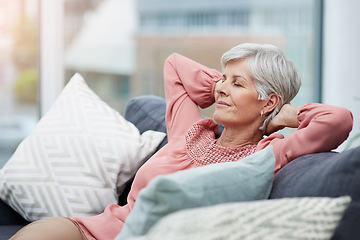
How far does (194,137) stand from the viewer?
5.39 feet

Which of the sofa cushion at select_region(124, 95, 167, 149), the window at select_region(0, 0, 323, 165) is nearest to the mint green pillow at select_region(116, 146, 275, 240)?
the sofa cushion at select_region(124, 95, 167, 149)

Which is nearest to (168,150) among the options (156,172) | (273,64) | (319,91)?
(156,172)

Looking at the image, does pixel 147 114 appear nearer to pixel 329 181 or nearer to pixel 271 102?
pixel 271 102

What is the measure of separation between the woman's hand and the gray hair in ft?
0.09

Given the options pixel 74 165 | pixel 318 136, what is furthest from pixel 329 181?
pixel 74 165

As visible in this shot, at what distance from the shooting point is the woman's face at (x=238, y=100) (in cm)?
157

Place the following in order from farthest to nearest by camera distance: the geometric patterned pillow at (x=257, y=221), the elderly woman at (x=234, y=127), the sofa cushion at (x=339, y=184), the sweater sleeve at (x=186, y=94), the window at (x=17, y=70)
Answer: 1. the window at (x=17, y=70)
2. the sweater sleeve at (x=186, y=94)
3. the elderly woman at (x=234, y=127)
4. the sofa cushion at (x=339, y=184)
5. the geometric patterned pillow at (x=257, y=221)

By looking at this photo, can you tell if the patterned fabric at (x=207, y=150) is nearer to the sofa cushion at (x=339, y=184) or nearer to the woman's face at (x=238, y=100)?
the woman's face at (x=238, y=100)

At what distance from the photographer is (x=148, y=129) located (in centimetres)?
198

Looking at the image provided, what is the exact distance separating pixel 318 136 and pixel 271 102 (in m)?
0.30

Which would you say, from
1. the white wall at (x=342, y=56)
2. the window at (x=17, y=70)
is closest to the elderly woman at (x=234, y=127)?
the white wall at (x=342, y=56)

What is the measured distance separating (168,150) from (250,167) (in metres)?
0.56

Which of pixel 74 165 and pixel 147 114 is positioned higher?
pixel 147 114

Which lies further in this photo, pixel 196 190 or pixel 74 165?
pixel 74 165
